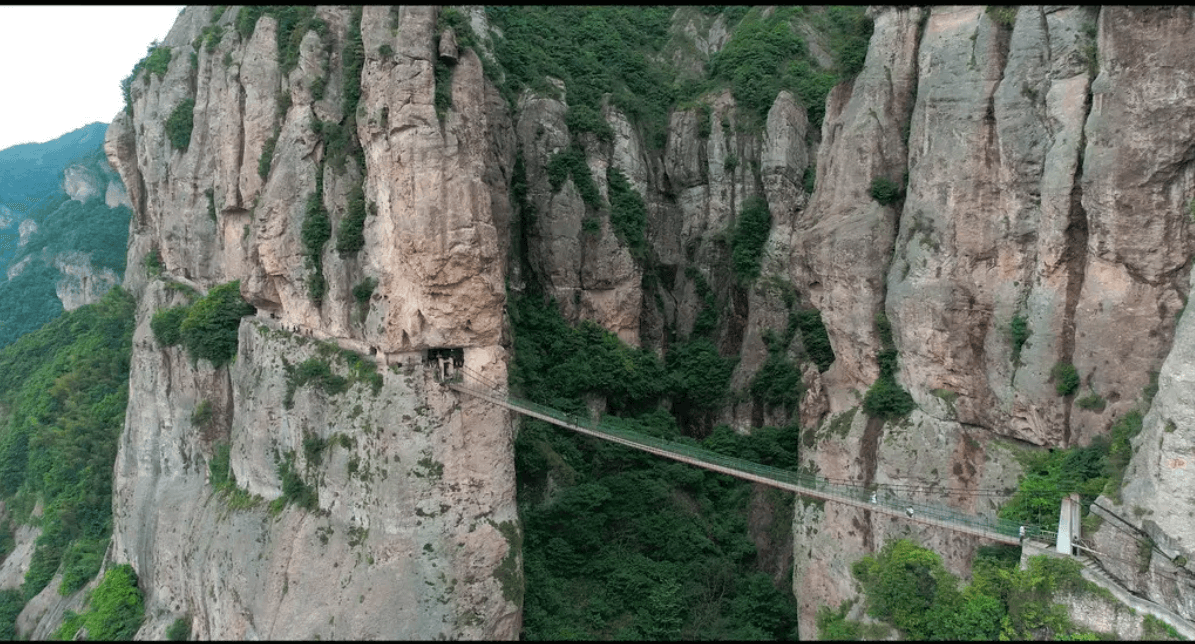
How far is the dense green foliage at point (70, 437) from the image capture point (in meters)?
32.4

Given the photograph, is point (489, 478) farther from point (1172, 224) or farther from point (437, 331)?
point (1172, 224)

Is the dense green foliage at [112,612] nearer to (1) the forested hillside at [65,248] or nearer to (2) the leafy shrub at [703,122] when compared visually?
→ (2) the leafy shrub at [703,122]

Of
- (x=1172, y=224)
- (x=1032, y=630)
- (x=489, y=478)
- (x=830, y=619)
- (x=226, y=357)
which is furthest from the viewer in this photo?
(x=226, y=357)

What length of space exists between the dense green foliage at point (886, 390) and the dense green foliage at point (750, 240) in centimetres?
1100

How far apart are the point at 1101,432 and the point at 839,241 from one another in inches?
365

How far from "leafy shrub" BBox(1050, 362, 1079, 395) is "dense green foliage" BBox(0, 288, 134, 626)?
3512cm

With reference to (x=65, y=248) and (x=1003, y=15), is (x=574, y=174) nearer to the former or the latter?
(x=1003, y=15)

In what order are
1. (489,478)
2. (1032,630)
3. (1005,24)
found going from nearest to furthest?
(1032,630)
(1005,24)
(489,478)

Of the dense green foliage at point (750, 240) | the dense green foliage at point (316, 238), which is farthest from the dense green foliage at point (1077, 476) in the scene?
the dense green foliage at point (316, 238)

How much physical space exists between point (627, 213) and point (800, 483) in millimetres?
15906

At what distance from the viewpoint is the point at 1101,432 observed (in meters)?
18.5

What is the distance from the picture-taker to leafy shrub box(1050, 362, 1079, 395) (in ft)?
62.4

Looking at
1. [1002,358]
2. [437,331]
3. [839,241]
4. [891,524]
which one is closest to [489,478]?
[437,331]

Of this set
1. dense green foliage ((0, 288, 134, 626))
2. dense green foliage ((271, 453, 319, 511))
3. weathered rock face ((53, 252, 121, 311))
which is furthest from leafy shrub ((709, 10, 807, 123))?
weathered rock face ((53, 252, 121, 311))
